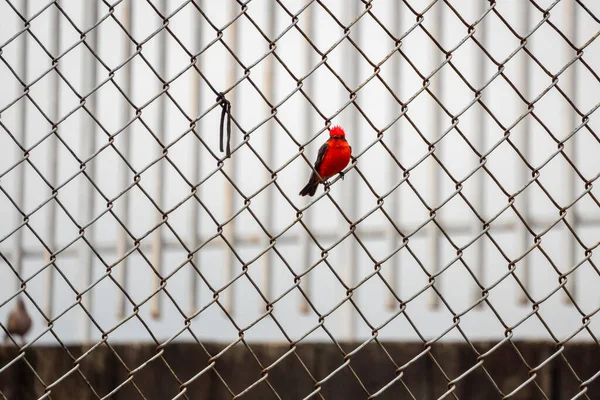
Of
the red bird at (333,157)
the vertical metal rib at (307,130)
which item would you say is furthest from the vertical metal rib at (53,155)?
the red bird at (333,157)

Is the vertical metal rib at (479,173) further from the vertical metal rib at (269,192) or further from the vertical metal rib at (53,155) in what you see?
the vertical metal rib at (53,155)

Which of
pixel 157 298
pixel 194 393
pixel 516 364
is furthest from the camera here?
pixel 157 298

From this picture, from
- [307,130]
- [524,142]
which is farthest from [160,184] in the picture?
[524,142]

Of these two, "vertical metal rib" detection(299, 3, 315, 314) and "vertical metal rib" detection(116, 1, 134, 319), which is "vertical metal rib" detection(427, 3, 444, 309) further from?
"vertical metal rib" detection(116, 1, 134, 319)

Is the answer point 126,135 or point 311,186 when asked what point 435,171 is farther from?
point 311,186

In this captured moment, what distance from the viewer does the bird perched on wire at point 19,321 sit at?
4.92 metres

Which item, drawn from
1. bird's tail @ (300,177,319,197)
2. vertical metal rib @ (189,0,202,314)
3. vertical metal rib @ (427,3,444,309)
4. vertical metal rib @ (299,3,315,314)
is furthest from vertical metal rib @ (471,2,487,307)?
bird's tail @ (300,177,319,197)

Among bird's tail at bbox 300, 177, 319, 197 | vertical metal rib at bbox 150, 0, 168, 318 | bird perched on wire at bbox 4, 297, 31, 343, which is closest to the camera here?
bird's tail at bbox 300, 177, 319, 197

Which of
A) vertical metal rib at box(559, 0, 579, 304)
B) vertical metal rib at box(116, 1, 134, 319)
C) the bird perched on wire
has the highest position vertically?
vertical metal rib at box(116, 1, 134, 319)

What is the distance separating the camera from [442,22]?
16.7ft

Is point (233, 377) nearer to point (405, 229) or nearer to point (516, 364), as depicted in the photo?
point (516, 364)

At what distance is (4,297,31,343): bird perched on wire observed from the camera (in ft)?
16.1

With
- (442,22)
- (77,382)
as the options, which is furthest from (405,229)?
(77,382)

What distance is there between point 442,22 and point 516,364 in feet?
6.64
